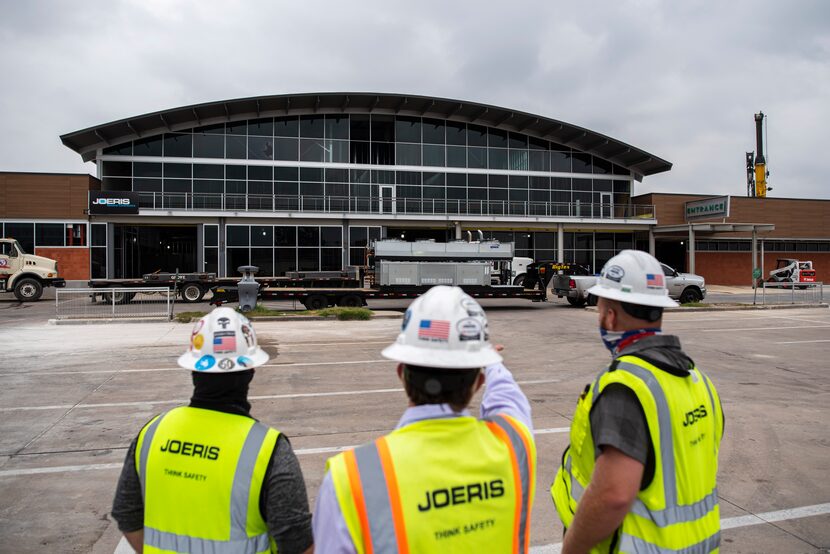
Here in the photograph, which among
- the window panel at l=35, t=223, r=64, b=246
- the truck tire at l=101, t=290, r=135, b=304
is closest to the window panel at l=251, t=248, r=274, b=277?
the truck tire at l=101, t=290, r=135, b=304

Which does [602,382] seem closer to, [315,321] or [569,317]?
[315,321]

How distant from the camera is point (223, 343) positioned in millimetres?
2156

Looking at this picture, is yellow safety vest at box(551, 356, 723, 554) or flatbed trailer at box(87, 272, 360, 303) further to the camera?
flatbed trailer at box(87, 272, 360, 303)

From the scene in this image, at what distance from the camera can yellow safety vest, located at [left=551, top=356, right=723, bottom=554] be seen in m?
2.01

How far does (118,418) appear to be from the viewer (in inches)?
273

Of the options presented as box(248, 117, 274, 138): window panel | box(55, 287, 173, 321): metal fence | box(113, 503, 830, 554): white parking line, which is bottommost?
box(113, 503, 830, 554): white parking line

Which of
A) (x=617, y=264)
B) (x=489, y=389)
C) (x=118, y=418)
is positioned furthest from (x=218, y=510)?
(x=118, y=418)

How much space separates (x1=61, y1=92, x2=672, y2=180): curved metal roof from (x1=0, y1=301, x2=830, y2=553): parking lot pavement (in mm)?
21205

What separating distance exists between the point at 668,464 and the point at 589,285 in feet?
73.5

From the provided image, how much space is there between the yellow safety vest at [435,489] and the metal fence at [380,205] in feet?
108

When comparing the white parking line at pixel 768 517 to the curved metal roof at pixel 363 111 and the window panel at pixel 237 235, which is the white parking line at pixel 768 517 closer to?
the window panel at pixel 237 235

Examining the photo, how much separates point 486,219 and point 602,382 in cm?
3369

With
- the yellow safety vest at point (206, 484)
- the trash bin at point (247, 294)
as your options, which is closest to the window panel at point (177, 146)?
the trash bin at point (247, 294)

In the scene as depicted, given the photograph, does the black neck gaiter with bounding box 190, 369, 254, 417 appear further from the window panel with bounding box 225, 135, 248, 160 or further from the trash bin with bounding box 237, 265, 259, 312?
the window panel with bounding box 225, 135, 248, 160
